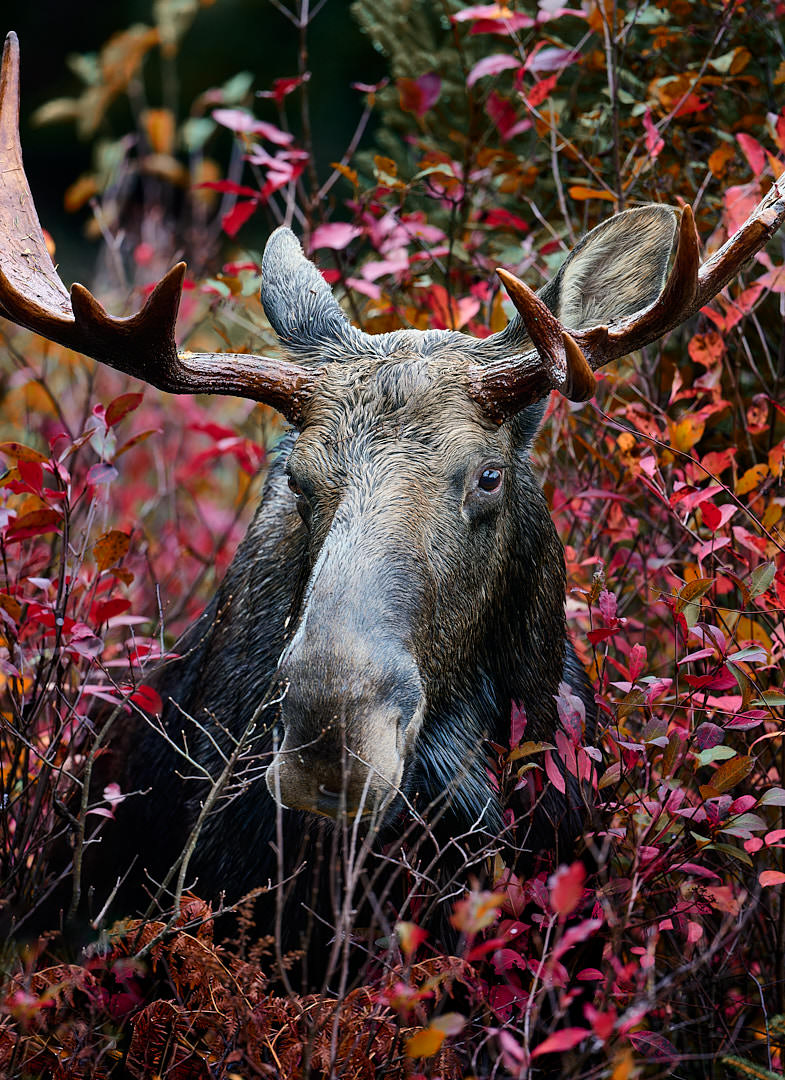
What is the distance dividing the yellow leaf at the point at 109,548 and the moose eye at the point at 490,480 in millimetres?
928

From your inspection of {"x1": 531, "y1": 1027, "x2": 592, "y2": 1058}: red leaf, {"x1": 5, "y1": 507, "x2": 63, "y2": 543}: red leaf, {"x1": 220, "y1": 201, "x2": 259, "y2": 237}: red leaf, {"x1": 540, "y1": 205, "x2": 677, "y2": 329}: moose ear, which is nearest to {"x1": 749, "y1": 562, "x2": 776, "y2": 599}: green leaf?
{"x1": 540, "y1": 205, "x2": 677, "y2": 329}: moose ear

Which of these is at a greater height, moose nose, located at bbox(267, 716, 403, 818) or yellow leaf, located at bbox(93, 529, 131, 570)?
yellow leaf, located at bbox(93, 529, 131, 570)

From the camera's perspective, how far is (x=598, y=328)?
2.62 meters

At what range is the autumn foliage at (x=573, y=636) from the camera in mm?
2365

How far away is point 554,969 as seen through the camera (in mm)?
2320

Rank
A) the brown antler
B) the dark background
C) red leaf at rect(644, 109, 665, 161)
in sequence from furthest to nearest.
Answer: the dark background → red leaf at rect(644, 109, 665, 161) → the brown antler

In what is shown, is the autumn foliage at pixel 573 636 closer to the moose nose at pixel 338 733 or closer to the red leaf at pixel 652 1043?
the red leaf at pixel 652 1043

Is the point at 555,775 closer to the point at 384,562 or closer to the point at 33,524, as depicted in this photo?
the point at 384,562

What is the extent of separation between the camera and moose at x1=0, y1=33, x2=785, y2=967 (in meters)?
2.48

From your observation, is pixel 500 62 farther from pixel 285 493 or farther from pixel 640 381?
pixel 285 493

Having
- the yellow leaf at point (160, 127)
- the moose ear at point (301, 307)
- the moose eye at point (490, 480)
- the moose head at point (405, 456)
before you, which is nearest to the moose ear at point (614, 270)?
the moose head at point (405, 456)

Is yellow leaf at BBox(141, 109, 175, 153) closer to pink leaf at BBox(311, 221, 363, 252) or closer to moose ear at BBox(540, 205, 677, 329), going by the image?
pink leaf at BBox(311, 221, 363, 252)

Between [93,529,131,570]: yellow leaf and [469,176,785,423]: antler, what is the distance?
0.99 metres

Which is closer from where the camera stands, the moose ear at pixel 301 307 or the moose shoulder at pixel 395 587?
the moose shoulder at pixel 395 587
